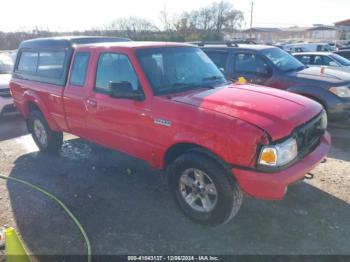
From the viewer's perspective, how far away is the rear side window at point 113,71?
3814mm

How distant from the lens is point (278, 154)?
288 cm

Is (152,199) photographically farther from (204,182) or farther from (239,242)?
(239,242)

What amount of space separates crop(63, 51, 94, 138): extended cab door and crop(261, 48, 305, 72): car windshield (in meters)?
4.10

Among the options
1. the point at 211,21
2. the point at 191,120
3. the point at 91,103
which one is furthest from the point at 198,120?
the point at 211,21

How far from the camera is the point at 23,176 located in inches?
193

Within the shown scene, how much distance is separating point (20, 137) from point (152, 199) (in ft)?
14.1

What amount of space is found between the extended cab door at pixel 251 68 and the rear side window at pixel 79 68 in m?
3.62

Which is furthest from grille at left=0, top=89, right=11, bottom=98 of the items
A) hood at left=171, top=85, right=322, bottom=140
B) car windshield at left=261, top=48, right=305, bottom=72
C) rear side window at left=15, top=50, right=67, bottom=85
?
car windshield at left=261, top=48, right=305, bottom=72

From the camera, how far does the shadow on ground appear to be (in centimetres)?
315

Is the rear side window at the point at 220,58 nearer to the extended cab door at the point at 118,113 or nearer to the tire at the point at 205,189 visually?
the extended cab door at the point at 118,113

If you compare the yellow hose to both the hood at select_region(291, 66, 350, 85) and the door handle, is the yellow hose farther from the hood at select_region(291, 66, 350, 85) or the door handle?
the hood at select_region(291, 66, 350, 85)

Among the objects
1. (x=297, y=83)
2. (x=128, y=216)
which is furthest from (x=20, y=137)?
(x=297, y=83)

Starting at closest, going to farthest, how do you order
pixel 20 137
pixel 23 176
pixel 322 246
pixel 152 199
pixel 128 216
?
pixel 322 246, pixel 128 216, pixel 152 199, pixel 23 176, pixel 20 137

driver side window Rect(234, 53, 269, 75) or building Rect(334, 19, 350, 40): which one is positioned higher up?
building Rect(334, 19, 350, 40)
